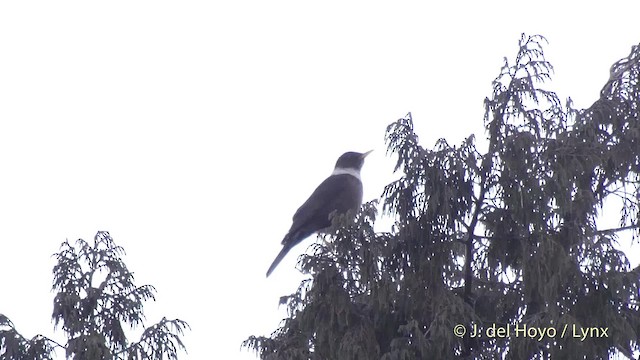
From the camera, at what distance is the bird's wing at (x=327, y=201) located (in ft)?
39.9

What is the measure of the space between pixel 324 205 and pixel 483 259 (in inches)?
189

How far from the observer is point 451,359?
7.11 m

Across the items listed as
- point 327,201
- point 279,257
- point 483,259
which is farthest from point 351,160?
point 483,259

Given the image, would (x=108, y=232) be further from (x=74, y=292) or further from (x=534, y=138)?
(x=534, y=138)

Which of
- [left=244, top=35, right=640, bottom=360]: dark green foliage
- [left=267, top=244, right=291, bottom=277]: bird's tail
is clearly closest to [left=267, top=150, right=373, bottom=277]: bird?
[left=267, top=244, right=291, bottom=277]: bird's tail

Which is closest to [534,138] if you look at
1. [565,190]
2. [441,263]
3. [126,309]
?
[565,190]

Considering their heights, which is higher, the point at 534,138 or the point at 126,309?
the point at 534,138

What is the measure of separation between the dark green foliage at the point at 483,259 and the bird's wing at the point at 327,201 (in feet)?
13.9

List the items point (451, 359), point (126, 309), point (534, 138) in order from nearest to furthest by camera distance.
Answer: point (451, 359), point (534, 138), point (126, 309)

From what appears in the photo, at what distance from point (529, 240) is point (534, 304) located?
1.40ft

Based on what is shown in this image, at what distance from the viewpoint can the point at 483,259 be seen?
25.1ft
